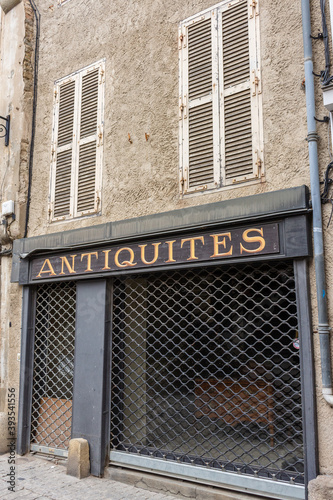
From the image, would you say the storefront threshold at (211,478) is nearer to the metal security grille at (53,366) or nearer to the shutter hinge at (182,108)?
the metal security grille at (53,366)

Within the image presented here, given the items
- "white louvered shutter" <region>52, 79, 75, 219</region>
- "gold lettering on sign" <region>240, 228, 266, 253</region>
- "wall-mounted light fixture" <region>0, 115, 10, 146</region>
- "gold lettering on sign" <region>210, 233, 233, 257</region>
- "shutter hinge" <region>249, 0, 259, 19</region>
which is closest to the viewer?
"gold lettering on sign" <region>240, 228, 266, 253</region>

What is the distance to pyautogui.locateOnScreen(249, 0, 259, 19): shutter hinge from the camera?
5.12 meters

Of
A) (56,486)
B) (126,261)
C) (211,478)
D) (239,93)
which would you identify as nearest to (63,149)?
(126,261)

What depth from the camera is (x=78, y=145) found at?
6609 mm

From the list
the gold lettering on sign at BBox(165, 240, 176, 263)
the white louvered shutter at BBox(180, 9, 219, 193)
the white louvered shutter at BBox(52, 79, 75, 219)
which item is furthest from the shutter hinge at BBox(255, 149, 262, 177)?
the white louvered shutter at BBox(52, 79, 75, 219)

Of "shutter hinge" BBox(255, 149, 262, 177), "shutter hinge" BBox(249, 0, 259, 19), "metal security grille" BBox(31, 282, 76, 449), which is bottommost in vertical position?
"metal security grille" BBox(31, 282, 76, 449)

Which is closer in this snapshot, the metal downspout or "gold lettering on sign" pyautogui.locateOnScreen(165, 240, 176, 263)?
the metal downspout

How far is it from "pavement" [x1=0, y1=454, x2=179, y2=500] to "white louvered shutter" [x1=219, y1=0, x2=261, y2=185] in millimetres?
3546

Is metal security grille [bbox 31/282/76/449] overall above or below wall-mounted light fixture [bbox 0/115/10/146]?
below

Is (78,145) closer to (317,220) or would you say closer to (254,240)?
(254,240)

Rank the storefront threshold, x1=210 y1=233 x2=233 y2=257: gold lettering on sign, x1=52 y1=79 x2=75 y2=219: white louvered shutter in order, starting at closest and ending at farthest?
the storefront threshold → x1=210 y1=233 x2=233 y2=257: gold lettering on sign → x1=52 y1=79 x2=75 y2=219: white louvered shutter

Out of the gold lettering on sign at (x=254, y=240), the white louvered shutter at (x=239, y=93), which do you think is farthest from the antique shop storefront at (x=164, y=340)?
the white louvered shutter at (x=239, y=93)

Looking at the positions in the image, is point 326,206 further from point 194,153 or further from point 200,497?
point 200,497

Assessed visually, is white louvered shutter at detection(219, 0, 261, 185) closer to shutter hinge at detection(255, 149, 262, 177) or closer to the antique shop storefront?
shutter hinge at detection(255, 149, 262, 177)
